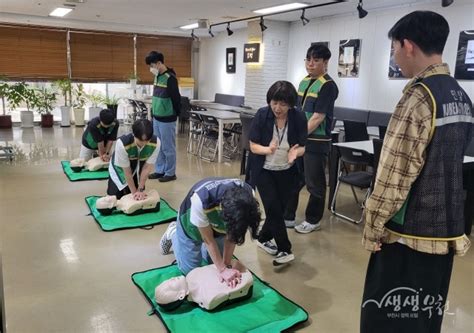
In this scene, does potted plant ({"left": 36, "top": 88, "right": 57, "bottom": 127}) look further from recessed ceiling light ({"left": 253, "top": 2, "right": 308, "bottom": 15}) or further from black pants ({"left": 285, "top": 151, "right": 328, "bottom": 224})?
black pants ({"left": 285, "top": 151, "right": 328, "bottom": 224})

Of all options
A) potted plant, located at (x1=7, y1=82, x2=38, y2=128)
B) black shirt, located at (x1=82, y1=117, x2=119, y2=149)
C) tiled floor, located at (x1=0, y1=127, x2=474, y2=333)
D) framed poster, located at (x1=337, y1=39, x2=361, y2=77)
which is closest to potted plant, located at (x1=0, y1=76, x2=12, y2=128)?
potted plant, located at (x1=7, y1=82, x2=38, y2=128)

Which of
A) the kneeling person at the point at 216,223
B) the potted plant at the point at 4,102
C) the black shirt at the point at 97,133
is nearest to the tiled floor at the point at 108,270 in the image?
the kneeling person at the point at 216,223

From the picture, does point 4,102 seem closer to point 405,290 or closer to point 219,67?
point 219,67

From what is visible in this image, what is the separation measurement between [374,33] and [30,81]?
811 centimetres

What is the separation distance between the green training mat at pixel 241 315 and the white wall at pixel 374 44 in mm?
4841

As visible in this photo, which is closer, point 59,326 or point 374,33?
point 59,326

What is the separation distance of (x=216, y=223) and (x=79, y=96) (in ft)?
30.0

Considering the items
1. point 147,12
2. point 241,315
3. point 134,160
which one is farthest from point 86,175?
point 147,12

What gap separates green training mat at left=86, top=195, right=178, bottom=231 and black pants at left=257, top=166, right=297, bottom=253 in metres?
1.29

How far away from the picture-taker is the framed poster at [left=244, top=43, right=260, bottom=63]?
880 centimetres

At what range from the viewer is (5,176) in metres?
5.26

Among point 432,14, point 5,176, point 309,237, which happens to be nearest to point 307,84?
point 309,237

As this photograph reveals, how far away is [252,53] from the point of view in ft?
29.2

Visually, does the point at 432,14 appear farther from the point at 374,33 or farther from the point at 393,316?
the point at 374,33
